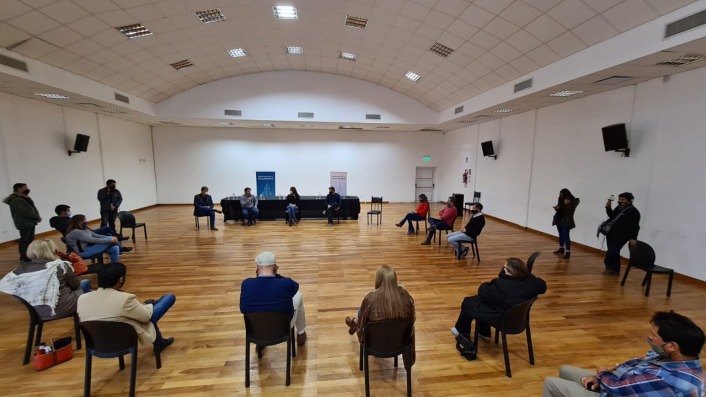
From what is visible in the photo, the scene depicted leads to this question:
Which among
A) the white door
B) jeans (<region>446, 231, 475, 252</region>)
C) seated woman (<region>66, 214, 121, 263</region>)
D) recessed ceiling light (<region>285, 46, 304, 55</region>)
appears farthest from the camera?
the white door

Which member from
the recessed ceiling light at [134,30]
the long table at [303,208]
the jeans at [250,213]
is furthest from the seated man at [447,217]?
the recessed ceiling light at [134,30]

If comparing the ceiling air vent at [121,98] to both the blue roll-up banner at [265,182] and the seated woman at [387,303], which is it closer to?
the blue roll-up banner at [265,182]

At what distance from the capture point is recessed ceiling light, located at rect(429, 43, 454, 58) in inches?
289

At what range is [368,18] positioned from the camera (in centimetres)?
684

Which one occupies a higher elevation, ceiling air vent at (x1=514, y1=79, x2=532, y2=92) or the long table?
ceiling air vent at (x1=514, y1=79, x2=532, y2=92)

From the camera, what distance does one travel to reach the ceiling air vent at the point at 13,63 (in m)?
5.35

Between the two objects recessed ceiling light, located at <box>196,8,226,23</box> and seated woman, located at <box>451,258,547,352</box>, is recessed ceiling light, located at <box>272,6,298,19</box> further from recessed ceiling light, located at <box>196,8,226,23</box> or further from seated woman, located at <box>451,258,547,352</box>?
seated woman, located at <box>451,258,547,352</box>

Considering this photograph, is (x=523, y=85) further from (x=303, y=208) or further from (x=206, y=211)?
(x=206, y=211)

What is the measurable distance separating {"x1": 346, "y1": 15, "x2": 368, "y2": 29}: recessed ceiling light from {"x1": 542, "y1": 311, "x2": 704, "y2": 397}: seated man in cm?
733

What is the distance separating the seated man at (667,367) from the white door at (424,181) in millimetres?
13032

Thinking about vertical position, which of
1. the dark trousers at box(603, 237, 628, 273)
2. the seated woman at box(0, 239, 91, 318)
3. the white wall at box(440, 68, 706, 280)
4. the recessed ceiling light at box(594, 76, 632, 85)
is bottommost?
the dark trousers at box(603, 237, 628, 273)

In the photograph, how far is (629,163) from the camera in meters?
5.96

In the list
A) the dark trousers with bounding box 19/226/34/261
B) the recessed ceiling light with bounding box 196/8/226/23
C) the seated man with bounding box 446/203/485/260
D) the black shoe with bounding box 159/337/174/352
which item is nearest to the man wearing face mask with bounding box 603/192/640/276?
the seated man with bounding box 446/203/485/260

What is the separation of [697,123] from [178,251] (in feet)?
32.1
